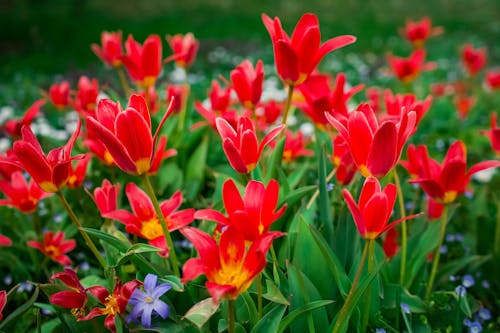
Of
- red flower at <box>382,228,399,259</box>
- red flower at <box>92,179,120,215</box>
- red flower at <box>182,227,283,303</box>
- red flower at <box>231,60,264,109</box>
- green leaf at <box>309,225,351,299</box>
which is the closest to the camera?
red flower at <box>182,227,283,303</box>

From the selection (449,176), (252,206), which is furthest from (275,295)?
(449,176)

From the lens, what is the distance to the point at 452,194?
1325 mm

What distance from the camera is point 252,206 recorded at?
1.05 metres

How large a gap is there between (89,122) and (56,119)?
301 centimetres

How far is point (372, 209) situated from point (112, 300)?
0.60 metres

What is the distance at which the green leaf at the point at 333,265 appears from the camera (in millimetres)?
1185

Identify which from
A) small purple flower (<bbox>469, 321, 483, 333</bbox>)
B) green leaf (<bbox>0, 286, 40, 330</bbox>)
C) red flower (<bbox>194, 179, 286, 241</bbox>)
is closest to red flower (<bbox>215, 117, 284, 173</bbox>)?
red flower (<bbox>194, 179, 286, 241</bbox>)

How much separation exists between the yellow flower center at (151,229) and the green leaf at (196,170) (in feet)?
2.15

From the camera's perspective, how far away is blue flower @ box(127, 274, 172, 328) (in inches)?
44.0

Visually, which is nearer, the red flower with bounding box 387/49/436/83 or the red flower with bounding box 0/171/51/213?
the red flower with bounding box 0/171/51/213

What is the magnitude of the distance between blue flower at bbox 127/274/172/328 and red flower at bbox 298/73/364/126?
2.28 ft

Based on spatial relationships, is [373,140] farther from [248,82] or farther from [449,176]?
[248,82]

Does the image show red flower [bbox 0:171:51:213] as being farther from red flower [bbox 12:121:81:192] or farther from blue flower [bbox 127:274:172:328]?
blue flower [bbox 127:274:172:328]

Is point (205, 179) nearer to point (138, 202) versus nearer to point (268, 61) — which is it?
point (138, 202)
